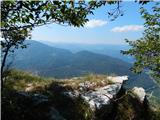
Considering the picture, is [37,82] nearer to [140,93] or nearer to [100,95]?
[100,95]

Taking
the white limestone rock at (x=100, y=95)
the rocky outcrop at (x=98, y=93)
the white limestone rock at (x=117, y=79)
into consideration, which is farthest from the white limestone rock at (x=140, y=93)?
the white limestone rock at (x=100, y=95)

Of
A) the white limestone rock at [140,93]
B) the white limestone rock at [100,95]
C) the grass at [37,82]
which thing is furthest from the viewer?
the white limestone rock at [140,93]

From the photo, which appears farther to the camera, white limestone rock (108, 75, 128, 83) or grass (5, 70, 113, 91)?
white limestone rock (108, 75, 128, 83)

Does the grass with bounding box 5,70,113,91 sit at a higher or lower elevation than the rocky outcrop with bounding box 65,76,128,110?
higher

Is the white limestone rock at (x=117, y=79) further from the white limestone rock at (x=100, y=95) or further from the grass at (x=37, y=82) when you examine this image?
the white limestone rock at (x=100, y=95)

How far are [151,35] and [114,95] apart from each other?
1218cm

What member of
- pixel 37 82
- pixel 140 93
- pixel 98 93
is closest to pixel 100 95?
pixel 98 93

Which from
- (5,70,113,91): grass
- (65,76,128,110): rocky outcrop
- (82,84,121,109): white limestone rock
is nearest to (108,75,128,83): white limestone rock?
(65,76,128,110): rocky outcrop

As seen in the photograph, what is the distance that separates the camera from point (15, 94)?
514 inches

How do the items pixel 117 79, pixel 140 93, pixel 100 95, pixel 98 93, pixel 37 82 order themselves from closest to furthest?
pixel 100 95 < pixel 98 93 < pixel 37 82 < pixel 117 79 < pixel 140 93

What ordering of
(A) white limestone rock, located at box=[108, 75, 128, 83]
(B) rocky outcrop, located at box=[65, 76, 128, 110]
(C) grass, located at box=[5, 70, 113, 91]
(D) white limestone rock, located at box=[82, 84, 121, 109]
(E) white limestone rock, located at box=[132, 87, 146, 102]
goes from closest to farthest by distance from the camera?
(D) white limestone rock, located at box=[82, 84, 121, 109]
(B) rocky outcrop, located at box=[65, 76, 128, 110]
(C) grass, located at box=[5, 70, 113, 91]
(A) white limestone rock, located at box=[108, 75, 128, 83]
(E) white limestone rock, located at box=[132, 87, 146, 102]

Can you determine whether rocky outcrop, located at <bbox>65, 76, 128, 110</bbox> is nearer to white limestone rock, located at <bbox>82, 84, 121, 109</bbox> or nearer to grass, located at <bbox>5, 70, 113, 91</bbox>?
white limestone rock, located at <bbox>82, 84, 121, 109</bbox>

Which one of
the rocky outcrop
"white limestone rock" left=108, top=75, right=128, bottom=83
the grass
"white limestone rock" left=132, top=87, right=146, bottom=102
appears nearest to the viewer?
the rocky outcrop

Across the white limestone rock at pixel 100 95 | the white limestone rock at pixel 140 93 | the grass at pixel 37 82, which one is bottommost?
the white limestone rock at pixel 140 93
